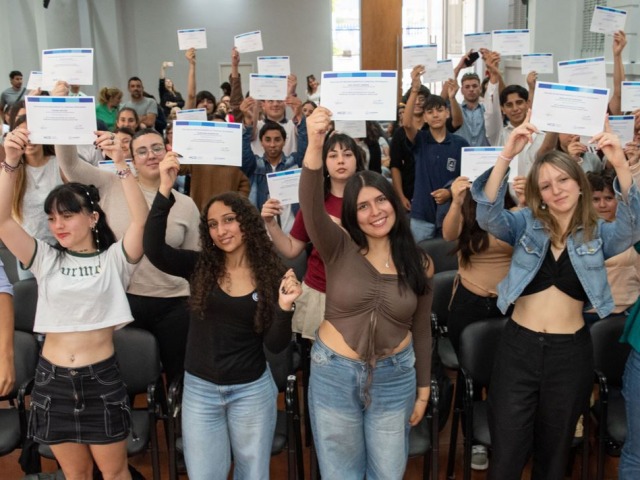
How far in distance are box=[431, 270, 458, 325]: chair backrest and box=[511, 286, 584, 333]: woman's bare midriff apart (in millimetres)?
1146

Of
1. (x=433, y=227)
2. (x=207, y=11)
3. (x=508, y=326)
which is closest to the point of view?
(x=508, y=326)

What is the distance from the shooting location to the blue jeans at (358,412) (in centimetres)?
243

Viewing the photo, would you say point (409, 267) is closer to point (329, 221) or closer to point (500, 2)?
point (329, 221)

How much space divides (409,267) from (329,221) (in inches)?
13.9

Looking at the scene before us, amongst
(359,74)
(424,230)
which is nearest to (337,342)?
(359,74)

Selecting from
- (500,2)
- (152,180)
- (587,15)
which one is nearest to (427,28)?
(500,2)

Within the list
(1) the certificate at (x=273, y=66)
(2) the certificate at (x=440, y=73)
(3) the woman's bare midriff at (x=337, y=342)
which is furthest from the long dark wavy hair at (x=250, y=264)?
(2) the certificate at (x=440, y=73)

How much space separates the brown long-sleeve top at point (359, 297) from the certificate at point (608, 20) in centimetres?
360

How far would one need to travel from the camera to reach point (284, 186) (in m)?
3.38

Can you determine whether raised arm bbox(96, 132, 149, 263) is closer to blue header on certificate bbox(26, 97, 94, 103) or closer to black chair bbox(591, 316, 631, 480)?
blue header on certificate bbox(26, 97, 94, 103)

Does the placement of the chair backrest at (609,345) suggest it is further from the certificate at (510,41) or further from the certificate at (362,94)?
the certificate at (510,41)

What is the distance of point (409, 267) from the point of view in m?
2.47

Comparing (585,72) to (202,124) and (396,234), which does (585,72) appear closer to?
(396,234)

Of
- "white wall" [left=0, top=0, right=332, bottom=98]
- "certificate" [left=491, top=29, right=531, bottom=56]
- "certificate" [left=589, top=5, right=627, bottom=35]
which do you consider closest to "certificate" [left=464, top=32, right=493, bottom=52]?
"certificate" [left=491, top=29, right=531, bottom=56]
